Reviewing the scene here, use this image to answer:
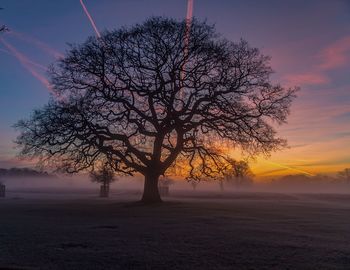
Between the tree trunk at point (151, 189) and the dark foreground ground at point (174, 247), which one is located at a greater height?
the tree trunk at point (151, 189)

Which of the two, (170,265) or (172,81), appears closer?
(170,265)

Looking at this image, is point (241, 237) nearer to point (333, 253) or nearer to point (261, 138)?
point (333, 253)

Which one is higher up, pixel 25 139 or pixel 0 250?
pixel 25 139

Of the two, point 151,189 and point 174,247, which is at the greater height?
point 151,189

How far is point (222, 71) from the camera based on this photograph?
95.1ft

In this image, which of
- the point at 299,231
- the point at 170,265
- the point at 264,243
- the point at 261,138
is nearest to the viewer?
the point at 170,265

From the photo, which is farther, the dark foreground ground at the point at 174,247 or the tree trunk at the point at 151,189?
the tree trunk at the point at 151,189

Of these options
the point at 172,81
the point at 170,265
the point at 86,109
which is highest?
the point at 172,81

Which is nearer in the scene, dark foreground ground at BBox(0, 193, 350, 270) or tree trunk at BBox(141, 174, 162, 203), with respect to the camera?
dark foreground ground at BBox(0, 193, 350, 270)

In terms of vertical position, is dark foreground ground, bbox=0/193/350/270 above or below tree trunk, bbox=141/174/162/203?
below

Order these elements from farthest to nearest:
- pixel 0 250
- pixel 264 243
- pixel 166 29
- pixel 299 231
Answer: pixel 166 29 < pixel 299 231 < pixel 264 243 < pixel 0 250

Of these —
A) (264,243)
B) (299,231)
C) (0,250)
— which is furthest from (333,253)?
(0,250)

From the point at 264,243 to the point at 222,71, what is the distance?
1947 cm

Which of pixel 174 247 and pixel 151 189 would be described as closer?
pixel 174 247
